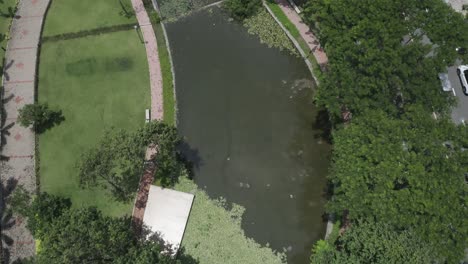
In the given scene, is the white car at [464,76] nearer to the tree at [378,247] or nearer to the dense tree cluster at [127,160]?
the tree at [378,247]

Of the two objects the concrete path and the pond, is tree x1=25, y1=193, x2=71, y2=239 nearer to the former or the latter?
the concrete path

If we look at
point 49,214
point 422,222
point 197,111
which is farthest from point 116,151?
point 422,222

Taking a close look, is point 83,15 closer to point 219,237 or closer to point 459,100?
point 219,237

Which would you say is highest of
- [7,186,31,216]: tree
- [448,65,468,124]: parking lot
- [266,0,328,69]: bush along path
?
[266,0,328,69]: bush along path

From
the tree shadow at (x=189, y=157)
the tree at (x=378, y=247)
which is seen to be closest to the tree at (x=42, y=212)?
the tree shadow at (x=189, y=157)

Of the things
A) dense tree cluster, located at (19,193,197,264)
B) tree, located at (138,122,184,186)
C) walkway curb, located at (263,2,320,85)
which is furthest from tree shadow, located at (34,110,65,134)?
walkway curb, located at (263,2,320,85)
